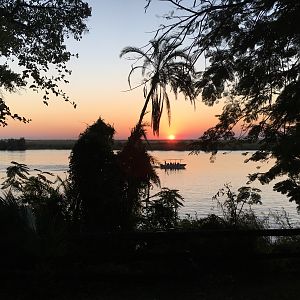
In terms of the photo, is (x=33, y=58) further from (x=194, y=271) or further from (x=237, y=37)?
(x=194, y=271)

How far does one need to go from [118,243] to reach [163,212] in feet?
7.77

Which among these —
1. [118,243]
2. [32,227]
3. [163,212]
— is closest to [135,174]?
[163,212]

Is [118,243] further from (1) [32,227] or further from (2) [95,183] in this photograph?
(2) [95,183]

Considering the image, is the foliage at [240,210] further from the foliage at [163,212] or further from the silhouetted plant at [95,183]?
the silhouetted plant at [95,183]

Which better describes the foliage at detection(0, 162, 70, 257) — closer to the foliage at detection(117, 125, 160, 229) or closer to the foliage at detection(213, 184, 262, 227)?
the foliage at detection(117, 125, 160, 229)

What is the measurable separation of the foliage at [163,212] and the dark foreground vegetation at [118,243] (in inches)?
0.9

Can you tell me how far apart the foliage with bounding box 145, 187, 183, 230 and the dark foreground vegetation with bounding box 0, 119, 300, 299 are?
0.02 meters

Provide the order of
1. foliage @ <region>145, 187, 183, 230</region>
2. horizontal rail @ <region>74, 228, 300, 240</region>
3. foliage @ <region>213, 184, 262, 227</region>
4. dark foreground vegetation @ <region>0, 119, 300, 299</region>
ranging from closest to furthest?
dark foreground vegetation @ <region>0, 119, 300, 299</region> → horizontal rail @ <region>74, 228, 300, 240</region> → foliage @ <region>145, 187, 183, 230</region> → foliage @ <region>213, 184, 262, 227</region>

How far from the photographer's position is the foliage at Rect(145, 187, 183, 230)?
10670 millimetres

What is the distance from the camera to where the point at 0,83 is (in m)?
13.3

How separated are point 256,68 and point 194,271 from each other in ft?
17.5

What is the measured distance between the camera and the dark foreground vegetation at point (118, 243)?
291 inches

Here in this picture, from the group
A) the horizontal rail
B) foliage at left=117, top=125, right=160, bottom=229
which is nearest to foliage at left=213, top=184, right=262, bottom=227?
the horizontal rail

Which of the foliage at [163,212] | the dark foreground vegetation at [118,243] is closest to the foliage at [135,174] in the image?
the dark foreground vegetation at [118,243]
